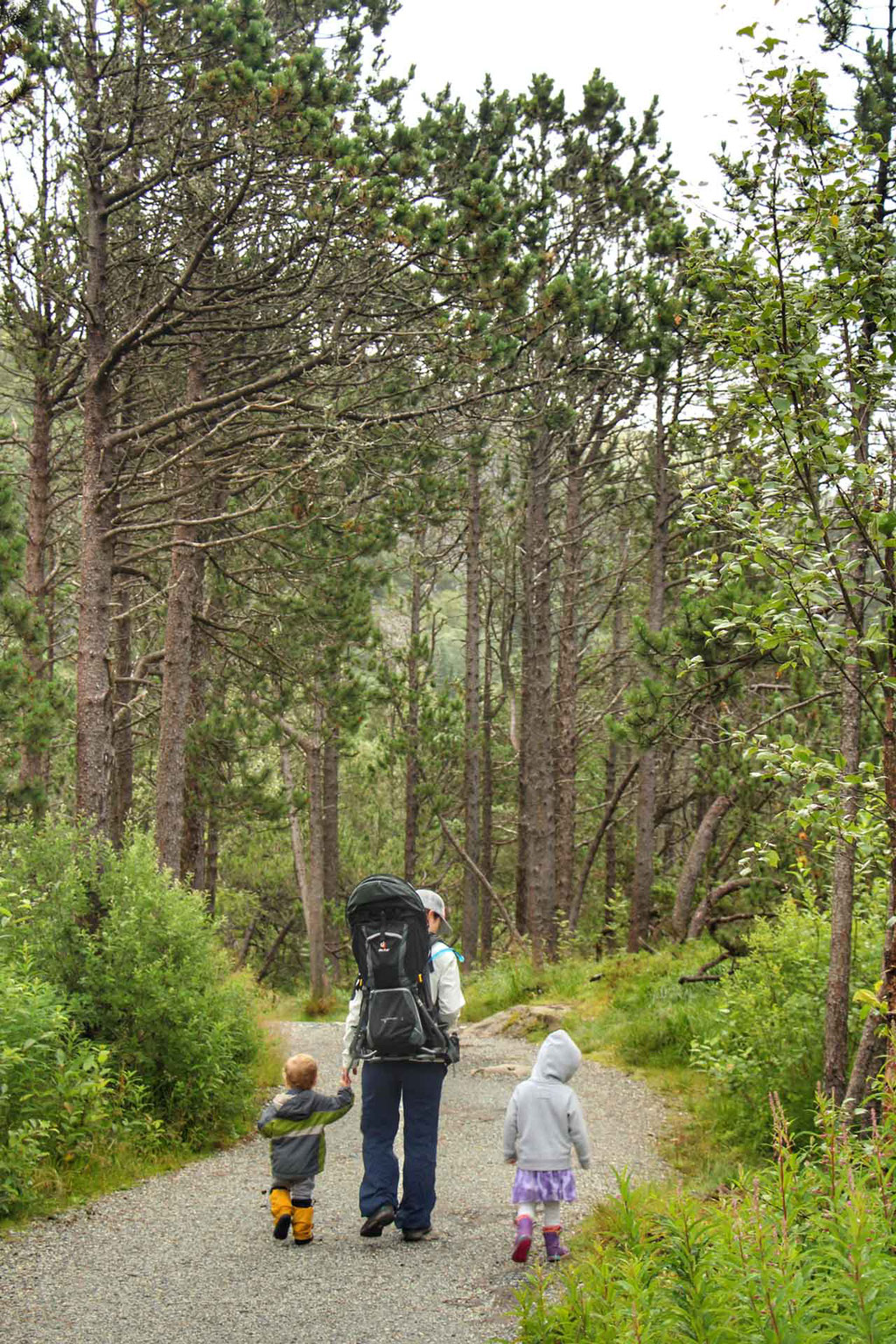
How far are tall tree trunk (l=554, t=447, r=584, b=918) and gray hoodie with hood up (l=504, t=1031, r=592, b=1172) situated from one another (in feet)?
47.8

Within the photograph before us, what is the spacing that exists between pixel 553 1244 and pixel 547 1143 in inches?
18.7

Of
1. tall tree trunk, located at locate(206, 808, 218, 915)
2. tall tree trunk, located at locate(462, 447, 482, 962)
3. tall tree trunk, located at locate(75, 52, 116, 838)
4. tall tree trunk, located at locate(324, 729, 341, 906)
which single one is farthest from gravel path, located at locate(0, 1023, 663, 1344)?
tall tree trunk, located at locate(324, 729, 341, 906)

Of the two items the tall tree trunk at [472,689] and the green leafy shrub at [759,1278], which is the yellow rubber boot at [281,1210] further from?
the tall tree trunk at [472,689]

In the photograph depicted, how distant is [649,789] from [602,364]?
7.04m

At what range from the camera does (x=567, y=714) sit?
22203 mm

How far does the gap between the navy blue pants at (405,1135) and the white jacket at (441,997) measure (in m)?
0.20

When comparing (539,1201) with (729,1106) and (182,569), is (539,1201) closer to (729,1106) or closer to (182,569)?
(729,1106)

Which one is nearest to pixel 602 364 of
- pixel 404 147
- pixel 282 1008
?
pixel 404 147

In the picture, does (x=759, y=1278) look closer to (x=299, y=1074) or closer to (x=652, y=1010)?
(x=299, y=1074)

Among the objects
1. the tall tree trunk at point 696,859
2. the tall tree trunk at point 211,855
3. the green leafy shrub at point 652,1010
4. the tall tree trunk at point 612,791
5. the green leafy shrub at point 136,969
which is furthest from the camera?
the tall tree trunk at point 612,791

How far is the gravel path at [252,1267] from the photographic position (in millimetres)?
4793

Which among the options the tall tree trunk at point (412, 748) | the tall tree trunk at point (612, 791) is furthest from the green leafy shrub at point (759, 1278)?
the tall tree trunk at point (412, 748)

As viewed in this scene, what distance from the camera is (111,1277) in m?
5.46

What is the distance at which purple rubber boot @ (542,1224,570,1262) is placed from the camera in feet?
18.5
